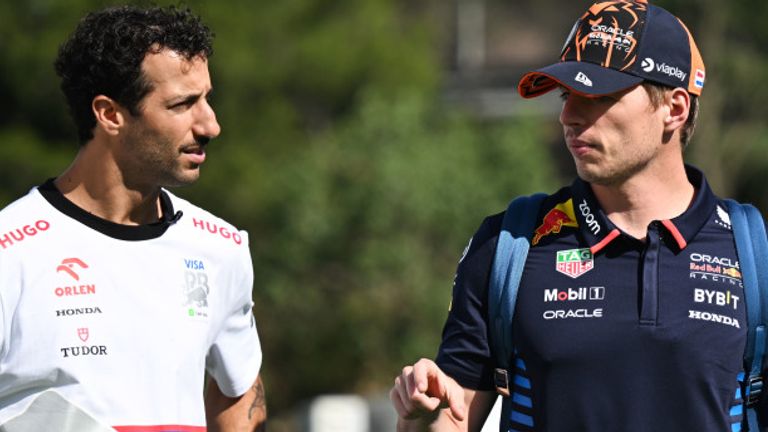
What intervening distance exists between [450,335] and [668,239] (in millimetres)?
669

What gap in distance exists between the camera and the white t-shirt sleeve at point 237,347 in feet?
16.7

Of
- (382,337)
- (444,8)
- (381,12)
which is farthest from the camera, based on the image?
(444,8)

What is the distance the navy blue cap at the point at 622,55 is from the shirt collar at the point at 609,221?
31cm

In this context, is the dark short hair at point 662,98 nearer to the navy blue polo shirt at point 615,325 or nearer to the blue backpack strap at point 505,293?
the navy blue polo shirt at point 615,325

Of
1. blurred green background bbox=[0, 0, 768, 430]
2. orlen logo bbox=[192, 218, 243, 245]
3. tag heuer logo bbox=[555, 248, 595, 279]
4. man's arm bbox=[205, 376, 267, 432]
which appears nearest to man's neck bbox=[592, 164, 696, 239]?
tag heuer logo bbox=[555, 248, 595, 279]

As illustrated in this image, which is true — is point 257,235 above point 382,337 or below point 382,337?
above

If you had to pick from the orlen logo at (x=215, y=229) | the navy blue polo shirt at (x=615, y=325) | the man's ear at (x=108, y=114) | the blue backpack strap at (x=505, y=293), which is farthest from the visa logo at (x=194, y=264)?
the blue backpack strap at (x=505, y=293)

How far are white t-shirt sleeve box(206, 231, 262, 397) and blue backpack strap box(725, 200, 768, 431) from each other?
159cm

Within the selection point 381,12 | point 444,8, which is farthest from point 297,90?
point 444,8

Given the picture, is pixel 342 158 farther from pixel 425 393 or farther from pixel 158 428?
pixel 425 393

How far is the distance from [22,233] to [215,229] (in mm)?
647

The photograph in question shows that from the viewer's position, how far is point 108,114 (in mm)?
5000

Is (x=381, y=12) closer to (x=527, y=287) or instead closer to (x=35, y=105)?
(x=35, y=105)

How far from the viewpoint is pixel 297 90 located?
26141 millimetres
